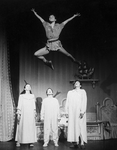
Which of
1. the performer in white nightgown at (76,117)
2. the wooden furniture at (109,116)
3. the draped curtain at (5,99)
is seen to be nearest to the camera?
the performer in white nightgown at (76,117)

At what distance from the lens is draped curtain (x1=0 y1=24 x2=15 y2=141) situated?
6051mm

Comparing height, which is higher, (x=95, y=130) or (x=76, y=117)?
(x=76, y=117)

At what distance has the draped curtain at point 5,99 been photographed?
238 inches

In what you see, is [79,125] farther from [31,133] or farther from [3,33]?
[3,33]

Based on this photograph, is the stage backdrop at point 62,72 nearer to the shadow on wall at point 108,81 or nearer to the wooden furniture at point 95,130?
the shadow on wall at point 108,81

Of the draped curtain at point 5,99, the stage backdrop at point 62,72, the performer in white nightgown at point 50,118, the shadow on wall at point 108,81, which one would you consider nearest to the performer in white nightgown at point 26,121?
the performer in white nightgown at point 50,118

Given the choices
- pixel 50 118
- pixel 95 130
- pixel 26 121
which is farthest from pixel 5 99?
pixel 95 130

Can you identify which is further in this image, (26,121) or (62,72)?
(62,72)

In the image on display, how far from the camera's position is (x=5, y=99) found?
241 inches

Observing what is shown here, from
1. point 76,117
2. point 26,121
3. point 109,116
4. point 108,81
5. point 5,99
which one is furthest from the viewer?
point 108,81

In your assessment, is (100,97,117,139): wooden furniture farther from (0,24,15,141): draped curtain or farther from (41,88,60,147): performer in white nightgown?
(0,24,15,141): draped curtain

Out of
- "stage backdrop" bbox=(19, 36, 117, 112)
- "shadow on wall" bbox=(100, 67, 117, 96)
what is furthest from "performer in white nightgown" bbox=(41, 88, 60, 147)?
"shadow on wall" bbox=(100, 67, 117, 96)

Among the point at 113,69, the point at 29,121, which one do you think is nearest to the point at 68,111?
the point at 29,121

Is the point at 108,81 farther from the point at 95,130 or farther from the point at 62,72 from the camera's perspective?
the point at 95,130
